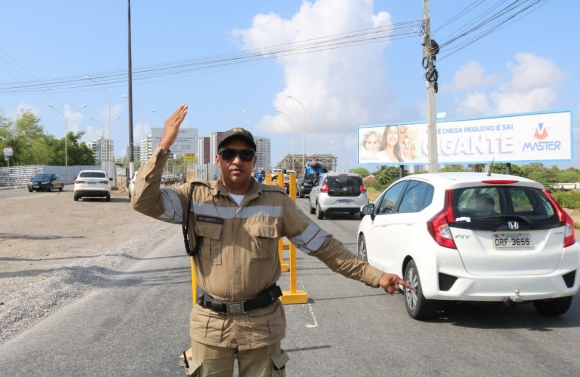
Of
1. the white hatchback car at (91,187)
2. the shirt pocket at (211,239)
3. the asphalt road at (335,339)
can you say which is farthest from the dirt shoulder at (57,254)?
the white hatchback car at (91,187)

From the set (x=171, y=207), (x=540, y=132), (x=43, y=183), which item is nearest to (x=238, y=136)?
(x=171, y=207)

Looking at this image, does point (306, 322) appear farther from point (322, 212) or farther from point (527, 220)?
point (322, 212)

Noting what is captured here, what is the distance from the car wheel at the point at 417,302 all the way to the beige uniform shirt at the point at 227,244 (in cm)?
366

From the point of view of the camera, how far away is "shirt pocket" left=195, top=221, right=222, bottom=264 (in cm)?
274

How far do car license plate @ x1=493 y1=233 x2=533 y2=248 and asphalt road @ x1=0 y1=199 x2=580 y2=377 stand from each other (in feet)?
3.03

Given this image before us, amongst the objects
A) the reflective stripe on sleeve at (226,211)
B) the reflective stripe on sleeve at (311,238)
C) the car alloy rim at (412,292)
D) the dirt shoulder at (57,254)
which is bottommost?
the dirt shoulder at (57,254)

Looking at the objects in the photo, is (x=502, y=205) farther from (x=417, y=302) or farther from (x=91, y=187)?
(x=91, y=187)

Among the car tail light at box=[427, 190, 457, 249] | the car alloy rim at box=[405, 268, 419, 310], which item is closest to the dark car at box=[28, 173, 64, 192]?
the car alloy rim at box=[405, 268, 419, 310]

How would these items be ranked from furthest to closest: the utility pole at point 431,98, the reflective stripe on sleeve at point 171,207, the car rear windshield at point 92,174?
1. the car rear windshield at point 92,174
2. the utility pole at point 431,98
3. the reflective stripe on sleeve at point 171,207

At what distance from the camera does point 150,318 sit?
6.35m

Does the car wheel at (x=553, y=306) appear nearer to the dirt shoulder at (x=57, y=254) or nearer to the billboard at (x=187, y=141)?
the dirt shoulder at (x=57, y=254)

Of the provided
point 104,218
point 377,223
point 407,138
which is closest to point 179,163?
point 407,138

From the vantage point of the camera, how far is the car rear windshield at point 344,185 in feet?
65.3

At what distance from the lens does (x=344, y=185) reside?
65.8 feet
